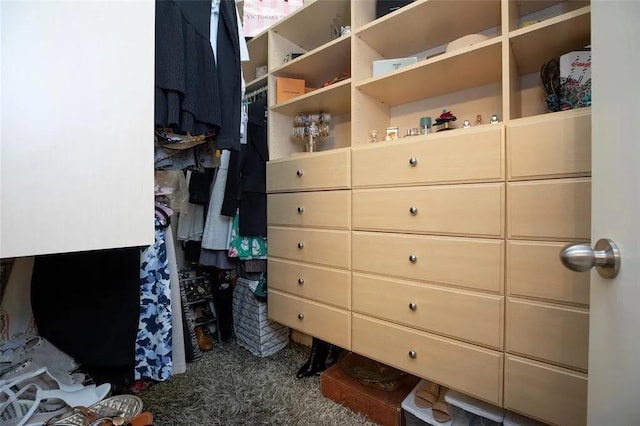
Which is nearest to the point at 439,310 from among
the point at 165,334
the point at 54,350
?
the point at 165,334

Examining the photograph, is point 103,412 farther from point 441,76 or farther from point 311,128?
point 441,76

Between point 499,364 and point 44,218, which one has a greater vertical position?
point 44,218

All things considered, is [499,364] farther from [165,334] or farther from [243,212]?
[243,212]

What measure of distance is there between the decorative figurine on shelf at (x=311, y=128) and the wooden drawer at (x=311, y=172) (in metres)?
0.22

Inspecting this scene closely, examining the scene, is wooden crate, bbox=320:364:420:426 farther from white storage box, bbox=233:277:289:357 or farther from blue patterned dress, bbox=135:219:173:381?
blue patterned dress, bbox=135:219:173:381

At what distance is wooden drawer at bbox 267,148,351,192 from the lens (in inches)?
52.6

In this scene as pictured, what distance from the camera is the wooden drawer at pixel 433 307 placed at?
0.95 meters

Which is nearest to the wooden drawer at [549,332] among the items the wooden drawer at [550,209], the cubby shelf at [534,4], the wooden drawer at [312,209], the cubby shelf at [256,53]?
the wooden drawer at [550,209]

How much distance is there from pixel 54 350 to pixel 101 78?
995 millimetres

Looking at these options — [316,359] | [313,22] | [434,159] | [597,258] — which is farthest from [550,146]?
[316,359]

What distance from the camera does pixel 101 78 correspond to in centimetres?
58

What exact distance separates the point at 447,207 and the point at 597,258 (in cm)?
64

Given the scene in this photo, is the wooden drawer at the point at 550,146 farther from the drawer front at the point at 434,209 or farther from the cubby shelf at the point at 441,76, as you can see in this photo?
the cubby shelf at the point at 441,76

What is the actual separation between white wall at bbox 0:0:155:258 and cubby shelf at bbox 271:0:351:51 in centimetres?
110
